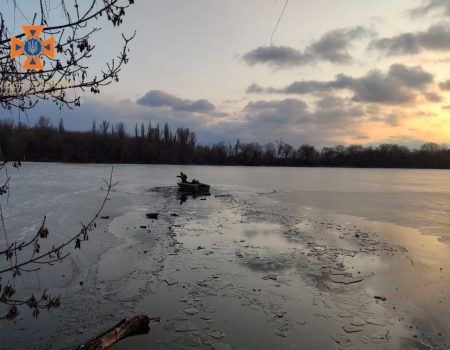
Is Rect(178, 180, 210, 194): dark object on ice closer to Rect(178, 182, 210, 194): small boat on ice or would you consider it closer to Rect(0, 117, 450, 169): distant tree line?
Rect(178, 182, 210, 194): small boat on ice

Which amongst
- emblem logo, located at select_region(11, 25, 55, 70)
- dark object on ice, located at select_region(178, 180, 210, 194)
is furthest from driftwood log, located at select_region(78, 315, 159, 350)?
dark object on ice, located at select_region(178, 180, 210, 194)

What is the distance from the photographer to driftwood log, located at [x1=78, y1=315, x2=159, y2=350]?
183 inches

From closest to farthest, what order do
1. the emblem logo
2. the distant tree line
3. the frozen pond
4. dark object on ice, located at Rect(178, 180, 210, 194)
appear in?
the emblem logo < the frozen pond < dark object on ice, located at Rect(178, 180, 210, 194) < the distant tree line

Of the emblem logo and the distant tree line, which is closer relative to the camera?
the emblem logo

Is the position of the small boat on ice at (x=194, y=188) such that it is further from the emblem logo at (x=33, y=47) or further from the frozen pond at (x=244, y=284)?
the emblem logo at (x=33, y=47)

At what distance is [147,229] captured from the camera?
47.6 ft

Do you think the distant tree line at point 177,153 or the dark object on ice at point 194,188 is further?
the distant tree line at point 177,153

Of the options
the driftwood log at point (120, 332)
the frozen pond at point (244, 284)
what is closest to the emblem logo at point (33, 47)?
the driftwood log at point (120, 332)

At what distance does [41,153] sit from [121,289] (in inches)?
3847

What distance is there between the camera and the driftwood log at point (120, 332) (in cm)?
466

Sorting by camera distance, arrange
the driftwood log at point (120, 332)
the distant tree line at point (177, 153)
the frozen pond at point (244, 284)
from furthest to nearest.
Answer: the distant tree line at point (177, 153), the frozen pond at point (244, 284), the driftwood log at point (120, 332)

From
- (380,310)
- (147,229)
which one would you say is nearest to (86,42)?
(380,310)

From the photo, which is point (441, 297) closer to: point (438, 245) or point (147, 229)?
point (438, 245)

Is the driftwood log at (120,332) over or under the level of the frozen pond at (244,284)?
over
